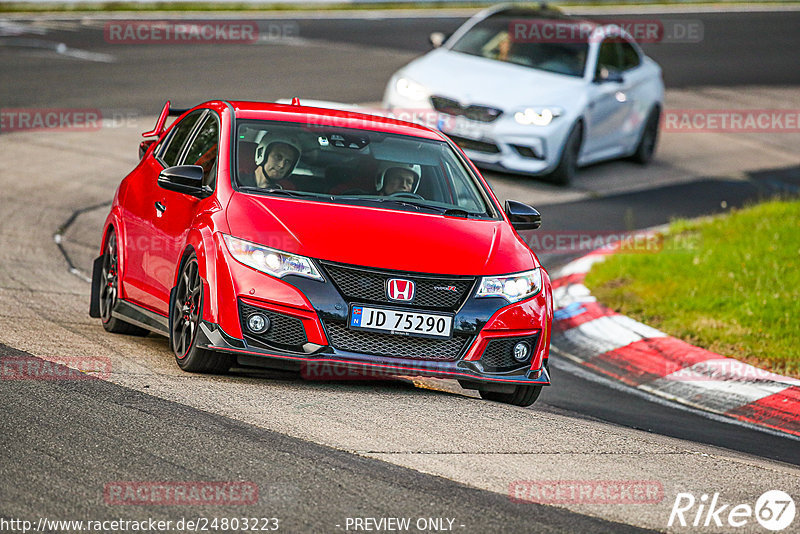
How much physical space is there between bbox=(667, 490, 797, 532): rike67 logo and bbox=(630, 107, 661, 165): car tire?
41.6 feet

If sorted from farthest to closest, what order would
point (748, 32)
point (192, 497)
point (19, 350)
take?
point (748, 32) → point (19, 350) → point (192, 497)

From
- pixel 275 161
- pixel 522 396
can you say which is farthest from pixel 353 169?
pixel 522 396

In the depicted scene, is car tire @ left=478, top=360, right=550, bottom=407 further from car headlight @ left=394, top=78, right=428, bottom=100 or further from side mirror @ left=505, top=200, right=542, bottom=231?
car headlight @ left=394, top=78, right=428, bottom=100

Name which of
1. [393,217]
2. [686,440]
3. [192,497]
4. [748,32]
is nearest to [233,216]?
[393,217]

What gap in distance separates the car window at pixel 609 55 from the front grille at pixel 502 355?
10.1m

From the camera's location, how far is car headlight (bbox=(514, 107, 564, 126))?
15289 mm

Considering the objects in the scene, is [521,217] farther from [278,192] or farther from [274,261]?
[274,261]

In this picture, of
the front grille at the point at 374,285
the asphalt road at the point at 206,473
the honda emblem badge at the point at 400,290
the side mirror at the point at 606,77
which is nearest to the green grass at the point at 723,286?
the side mirror at the point at 606,77

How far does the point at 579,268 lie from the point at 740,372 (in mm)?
3237

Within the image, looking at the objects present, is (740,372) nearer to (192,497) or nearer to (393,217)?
(393,217)

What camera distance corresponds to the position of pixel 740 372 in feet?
30.1

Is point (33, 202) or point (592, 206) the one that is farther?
point (592, 206)

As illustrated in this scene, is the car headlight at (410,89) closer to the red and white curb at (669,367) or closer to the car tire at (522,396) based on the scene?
the red and white curb at (669,367)

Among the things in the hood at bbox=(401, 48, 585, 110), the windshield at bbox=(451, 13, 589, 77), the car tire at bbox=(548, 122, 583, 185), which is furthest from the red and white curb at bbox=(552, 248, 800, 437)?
the windshield at bbox=(451, 13, 589, 77)
